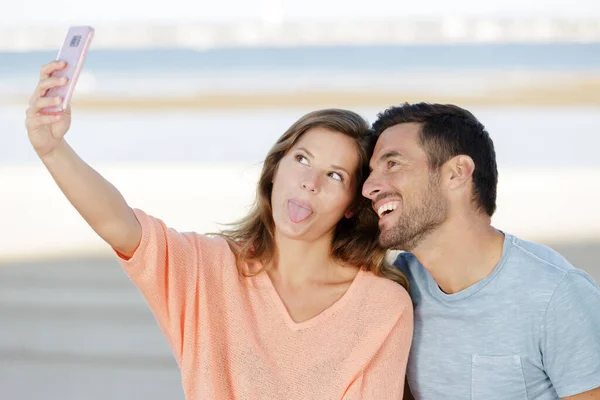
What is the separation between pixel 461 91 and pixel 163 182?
373 inches

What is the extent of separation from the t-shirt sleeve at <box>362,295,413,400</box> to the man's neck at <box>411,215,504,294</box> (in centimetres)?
16

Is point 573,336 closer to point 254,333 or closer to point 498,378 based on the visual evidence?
point 498,378

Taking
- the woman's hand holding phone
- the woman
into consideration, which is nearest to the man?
the woman

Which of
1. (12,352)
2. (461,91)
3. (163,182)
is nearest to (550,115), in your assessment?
(461,91)

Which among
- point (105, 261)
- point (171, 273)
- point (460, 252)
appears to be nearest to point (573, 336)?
point (460, 252)

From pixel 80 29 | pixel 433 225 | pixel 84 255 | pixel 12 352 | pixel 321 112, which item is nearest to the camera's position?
pixel 80 29

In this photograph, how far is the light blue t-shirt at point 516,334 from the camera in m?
2.75

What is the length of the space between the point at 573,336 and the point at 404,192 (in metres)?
0.74

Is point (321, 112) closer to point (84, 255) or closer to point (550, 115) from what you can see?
point (84, 255)

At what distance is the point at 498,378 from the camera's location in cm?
286

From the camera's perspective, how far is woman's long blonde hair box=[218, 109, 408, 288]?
319cm

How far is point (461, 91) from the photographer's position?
16.3 meters

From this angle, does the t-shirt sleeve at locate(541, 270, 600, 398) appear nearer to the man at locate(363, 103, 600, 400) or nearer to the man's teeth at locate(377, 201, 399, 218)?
the man at locate(363, 103, 600, 400)

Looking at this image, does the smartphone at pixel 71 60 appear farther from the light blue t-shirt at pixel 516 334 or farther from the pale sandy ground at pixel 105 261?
the pale sandy ground at pixel 105 261
